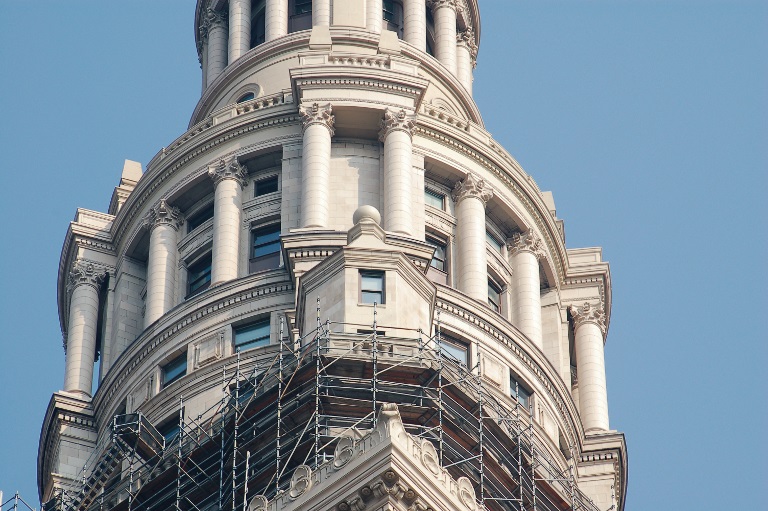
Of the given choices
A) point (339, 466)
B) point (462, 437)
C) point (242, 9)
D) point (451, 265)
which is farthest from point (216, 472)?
point (242, 9)

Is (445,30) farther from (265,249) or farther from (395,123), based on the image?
(265,249)

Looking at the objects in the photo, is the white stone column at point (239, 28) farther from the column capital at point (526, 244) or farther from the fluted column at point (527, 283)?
the fluted column at point (527, 283)

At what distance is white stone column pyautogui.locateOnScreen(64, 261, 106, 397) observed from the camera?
295ft

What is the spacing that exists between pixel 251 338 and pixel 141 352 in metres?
4.66

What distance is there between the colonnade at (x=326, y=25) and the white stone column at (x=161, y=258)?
37.2 feet

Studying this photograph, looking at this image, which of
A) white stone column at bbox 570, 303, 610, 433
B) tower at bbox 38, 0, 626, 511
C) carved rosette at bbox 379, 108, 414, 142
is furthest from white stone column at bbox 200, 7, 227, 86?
white stone column at bbox 570, 303, 610, 433

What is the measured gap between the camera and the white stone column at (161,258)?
291 ft

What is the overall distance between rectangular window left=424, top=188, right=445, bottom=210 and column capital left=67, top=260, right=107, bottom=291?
13083mm

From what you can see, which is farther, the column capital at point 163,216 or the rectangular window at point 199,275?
the column capital at point 163,216

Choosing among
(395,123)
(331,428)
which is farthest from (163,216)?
(331,428)

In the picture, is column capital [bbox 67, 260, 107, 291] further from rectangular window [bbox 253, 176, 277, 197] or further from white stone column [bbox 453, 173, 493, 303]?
white stone column [bbox 453, 173, 493, 303]

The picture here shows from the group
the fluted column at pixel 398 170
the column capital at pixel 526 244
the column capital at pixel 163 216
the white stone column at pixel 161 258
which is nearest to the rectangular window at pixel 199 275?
the white stone column at pixel 161 258

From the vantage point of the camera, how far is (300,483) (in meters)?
62.2

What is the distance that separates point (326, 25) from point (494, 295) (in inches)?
590
